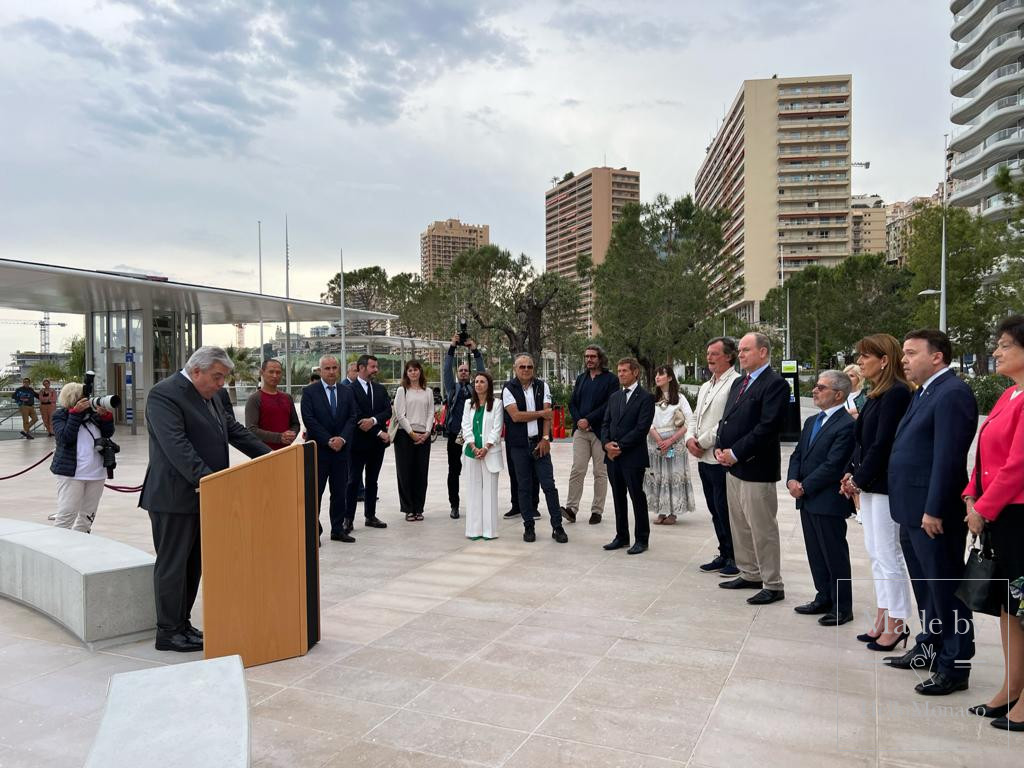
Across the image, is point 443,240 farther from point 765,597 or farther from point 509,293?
point 765,597

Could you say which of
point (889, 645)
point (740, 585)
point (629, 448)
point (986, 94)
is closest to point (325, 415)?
point (629, 448)

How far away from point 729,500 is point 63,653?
4.25m

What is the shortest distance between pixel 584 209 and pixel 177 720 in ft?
435

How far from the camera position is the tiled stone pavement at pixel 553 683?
3.00 m

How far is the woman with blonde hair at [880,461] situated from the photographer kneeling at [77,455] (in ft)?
18.6

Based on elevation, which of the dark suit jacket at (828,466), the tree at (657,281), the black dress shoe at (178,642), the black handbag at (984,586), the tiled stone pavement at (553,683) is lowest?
the tiled stone pavement at (553,683)

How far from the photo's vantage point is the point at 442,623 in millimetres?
4668

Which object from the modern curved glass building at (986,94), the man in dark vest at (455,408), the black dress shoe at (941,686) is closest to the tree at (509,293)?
the man in dark vest at (455,408)

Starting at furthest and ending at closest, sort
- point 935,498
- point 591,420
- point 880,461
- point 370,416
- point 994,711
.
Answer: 1. point 370,416
2. point 591,420
3. point 880,461
4. point 935,498
5. point 994,711

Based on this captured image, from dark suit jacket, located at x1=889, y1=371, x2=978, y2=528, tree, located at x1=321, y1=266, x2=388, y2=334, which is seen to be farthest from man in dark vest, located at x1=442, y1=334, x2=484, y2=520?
tree, located at x1=321, y1=266, x2=388, y2=334

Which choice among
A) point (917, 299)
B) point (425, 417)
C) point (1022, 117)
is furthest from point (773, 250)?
point (425, 417)

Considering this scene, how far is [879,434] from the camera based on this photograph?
4047 mm

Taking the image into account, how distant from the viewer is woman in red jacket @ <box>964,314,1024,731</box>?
2977 millimetres

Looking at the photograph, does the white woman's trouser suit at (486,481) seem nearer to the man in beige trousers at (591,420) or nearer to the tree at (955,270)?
the man in beige trousers at (591,420)
